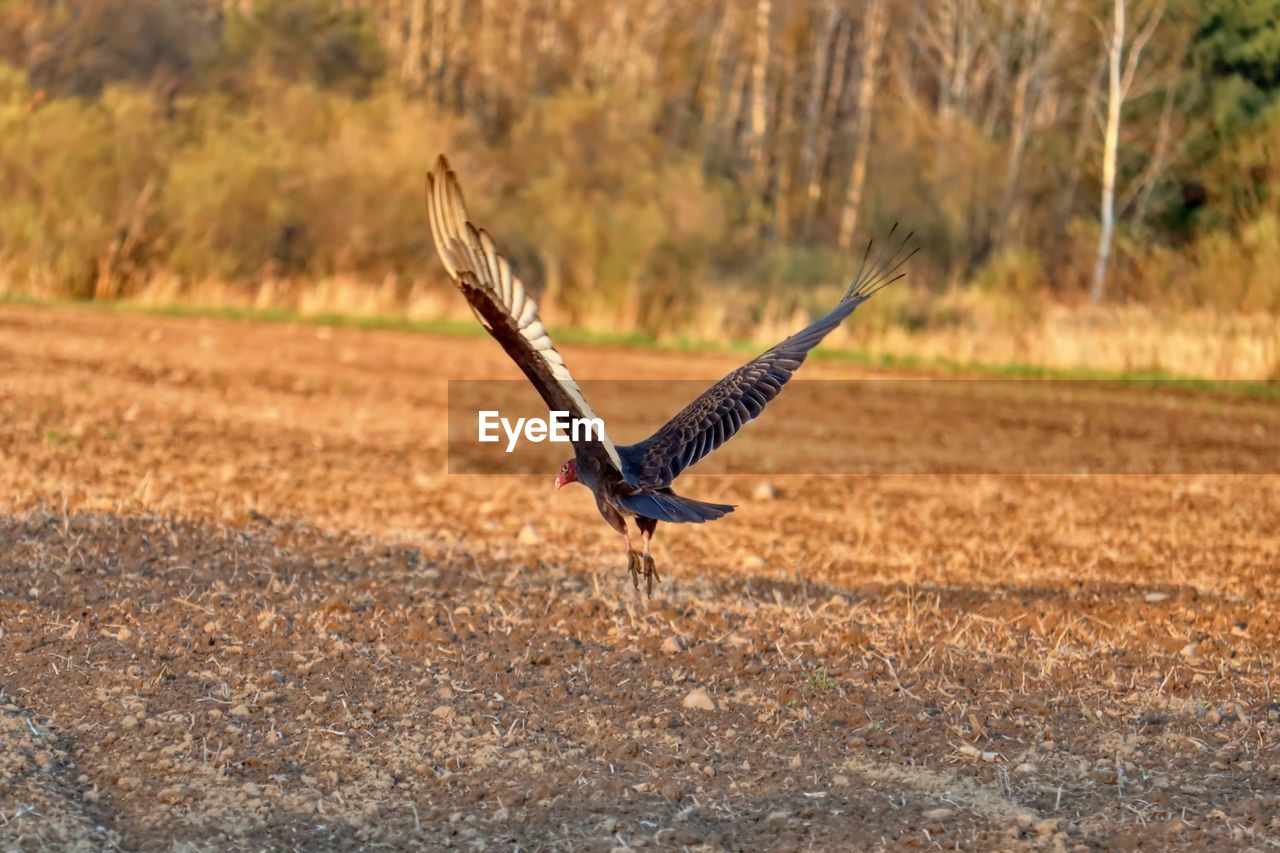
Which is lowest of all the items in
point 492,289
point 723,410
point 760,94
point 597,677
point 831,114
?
point 597,677

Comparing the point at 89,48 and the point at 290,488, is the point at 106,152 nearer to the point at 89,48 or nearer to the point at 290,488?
the point at 89,48

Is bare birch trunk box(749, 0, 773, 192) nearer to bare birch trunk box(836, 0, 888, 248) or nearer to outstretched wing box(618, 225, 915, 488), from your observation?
bare birch trunk box(836, 0, 888, 248)

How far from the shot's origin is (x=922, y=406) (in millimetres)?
18594

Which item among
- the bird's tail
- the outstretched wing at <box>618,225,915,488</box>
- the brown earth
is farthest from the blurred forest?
the bird's tail

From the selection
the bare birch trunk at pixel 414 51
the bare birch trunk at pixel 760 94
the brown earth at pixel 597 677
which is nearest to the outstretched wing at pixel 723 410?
the brown earth at pixel 597 677

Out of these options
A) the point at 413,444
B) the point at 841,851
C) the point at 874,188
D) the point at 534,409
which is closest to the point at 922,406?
the point at 534,409

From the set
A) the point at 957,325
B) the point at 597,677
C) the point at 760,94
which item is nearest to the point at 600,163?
the point at 957,325

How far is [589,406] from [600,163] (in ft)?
84.9

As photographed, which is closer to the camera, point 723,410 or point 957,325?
point 723,410

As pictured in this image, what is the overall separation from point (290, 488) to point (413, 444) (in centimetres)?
352

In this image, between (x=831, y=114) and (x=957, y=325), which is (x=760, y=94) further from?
(x=957, y=325)

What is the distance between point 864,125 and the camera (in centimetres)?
4222

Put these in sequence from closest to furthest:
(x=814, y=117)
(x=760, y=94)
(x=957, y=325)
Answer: (x=957, y=325) → (x=760, y=94) → (x=814, y=117)

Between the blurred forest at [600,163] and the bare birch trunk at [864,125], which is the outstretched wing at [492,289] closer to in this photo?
the blurred forest at [600,163]
